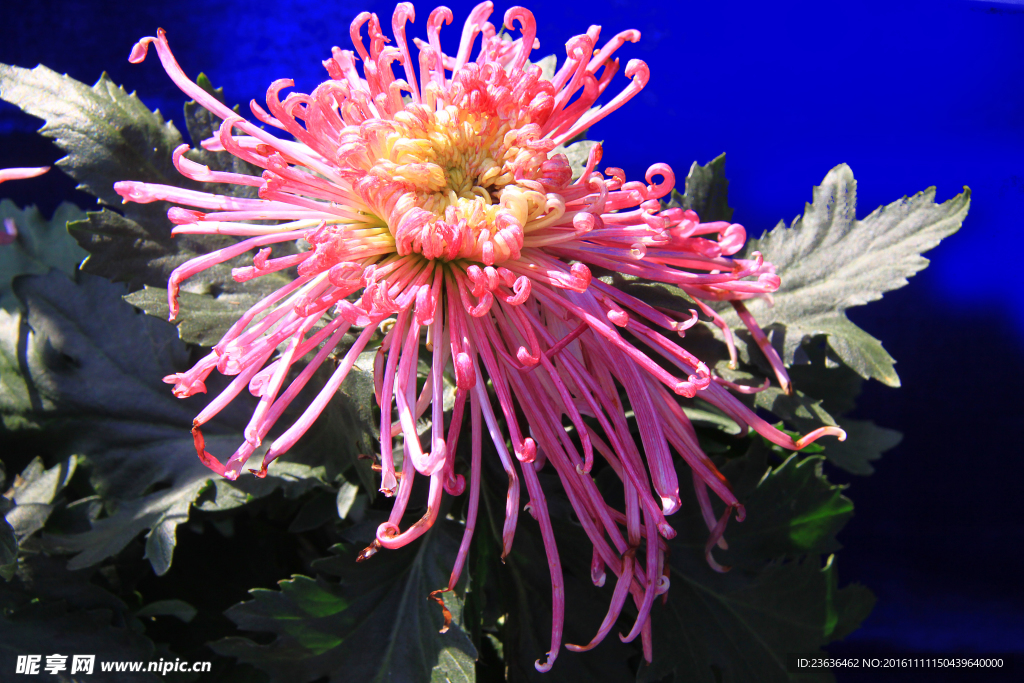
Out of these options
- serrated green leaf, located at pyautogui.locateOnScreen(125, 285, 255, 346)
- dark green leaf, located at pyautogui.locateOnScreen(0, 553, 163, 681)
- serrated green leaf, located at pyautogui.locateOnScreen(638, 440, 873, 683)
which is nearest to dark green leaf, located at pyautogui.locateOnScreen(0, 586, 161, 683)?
dark green leaf, located at pyautogui.locateOnScreen(0, 553, 163, 681)

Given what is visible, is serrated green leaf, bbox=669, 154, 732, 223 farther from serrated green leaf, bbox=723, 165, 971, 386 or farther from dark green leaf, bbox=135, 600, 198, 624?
dark green leaf, bbox=135, 600, 198, 624

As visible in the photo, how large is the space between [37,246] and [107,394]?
247 millimetres

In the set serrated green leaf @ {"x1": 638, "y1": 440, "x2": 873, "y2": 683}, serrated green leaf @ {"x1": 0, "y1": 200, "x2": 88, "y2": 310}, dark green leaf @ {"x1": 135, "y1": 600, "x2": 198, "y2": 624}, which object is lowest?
serrated green leaf @ {"x1": 638, "y1": 440, "x2": 873, "y2": 683}

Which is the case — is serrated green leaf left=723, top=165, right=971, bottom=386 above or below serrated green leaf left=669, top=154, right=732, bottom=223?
below

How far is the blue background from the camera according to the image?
0.58 metres

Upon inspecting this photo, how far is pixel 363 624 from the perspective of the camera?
428 mm

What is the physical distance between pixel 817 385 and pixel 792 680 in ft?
0.82

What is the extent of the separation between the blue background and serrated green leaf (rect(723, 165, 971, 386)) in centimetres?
13

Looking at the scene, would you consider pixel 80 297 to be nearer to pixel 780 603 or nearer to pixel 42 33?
pixel 42 33

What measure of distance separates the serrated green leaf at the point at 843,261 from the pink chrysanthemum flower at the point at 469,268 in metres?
0.11

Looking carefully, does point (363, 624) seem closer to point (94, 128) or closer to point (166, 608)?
point (166, 608)

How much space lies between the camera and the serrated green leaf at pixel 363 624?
0.39 meters

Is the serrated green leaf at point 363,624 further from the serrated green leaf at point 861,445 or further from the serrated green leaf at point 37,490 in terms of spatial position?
the serrated green leaf at point 861,445

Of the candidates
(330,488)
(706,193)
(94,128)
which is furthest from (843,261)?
(94,128)
